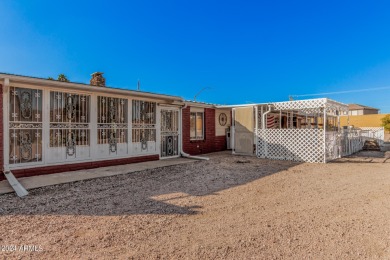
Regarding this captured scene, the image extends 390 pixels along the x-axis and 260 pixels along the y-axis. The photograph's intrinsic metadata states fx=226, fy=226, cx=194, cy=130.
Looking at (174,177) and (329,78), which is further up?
(329,78)

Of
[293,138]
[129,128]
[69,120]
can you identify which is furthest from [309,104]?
[69,120]

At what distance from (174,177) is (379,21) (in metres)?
17.6

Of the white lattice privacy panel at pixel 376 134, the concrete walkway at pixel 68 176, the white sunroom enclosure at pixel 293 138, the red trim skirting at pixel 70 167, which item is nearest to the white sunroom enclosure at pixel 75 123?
the red trim skirting at pixel 70 167

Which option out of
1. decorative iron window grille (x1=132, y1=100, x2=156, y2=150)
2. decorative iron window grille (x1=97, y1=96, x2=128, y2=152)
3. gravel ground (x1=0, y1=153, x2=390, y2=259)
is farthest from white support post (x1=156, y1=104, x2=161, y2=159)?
gravel ground (x1=0, y1=153, x2=390, y2=259)

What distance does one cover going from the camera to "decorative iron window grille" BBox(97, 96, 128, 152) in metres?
7.47

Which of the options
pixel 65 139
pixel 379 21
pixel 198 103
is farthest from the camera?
pixel 379 21

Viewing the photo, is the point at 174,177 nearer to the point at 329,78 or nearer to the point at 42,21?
the point at 42,21

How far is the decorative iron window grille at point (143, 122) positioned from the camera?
840 cm

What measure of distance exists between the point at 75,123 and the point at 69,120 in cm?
19

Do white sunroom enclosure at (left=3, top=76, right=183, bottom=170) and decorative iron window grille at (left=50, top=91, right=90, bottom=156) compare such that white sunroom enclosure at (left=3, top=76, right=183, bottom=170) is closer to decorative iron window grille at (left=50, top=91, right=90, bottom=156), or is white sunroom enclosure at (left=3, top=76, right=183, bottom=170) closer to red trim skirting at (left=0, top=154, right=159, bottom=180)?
decorative iron window grille at (left=50, top=91, right=90, bottom=156)

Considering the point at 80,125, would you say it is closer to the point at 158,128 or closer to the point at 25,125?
the point at 25,125

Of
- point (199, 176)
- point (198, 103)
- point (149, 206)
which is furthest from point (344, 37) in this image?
point (149, 206)

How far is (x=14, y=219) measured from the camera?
11.0ft

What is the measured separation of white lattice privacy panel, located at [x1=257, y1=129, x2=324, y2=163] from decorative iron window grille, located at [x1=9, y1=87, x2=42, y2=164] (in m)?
8.58
